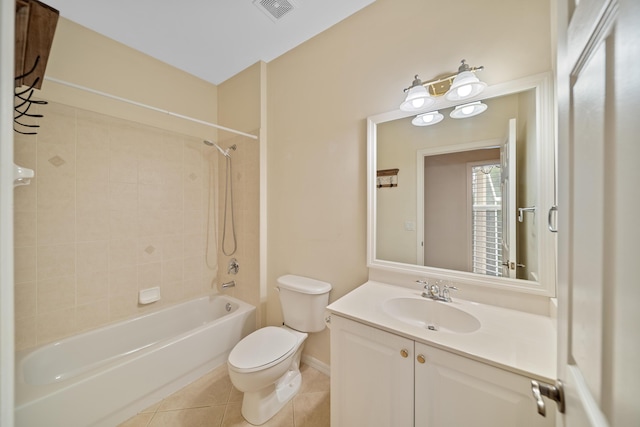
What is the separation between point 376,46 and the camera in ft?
5.05

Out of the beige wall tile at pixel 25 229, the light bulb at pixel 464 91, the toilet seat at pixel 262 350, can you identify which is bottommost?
the toilet seat at pixel 262 350

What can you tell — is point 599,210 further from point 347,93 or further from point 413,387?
point 347,93

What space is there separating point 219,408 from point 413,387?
1369 mm

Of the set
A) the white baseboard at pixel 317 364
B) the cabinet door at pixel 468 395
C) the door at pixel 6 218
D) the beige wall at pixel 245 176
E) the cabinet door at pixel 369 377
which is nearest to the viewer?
the door at pixel 6 218

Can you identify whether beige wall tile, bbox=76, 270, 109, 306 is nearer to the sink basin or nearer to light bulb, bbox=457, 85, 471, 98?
the sink basin

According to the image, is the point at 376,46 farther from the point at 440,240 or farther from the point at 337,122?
the point at 440,240

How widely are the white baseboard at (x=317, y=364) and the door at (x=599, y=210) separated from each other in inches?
61.7

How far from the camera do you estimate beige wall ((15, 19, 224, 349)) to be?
1.56m

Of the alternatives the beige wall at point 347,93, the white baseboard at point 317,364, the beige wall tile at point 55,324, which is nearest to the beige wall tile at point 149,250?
the beige wall tile at point 55,324

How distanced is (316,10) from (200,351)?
2.67 metres

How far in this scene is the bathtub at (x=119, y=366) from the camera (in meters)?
1.21

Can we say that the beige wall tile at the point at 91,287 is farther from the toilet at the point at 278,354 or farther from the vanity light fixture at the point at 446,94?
the vanity light fixture at the point at 446,94

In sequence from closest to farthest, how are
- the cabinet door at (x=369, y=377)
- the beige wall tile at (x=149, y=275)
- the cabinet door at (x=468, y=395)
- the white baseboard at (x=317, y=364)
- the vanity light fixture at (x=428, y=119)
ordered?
the cabinet door at (x=468, y=395), the cabinet door at (x=369, y=377), the vanity light fixture at (x=428, y=119), the white baseboard at (x=317, y=364), the beige wall tile at (x=149, y=275)

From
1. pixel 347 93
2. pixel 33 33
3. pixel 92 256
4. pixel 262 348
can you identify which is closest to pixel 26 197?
pixel 92 256
